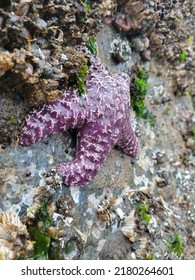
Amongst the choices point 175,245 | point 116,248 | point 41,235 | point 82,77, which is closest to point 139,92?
point 82,77

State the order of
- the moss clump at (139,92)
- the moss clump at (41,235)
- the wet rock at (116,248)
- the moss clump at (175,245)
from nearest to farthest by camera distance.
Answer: the moss clump at (41,235)
the wet rock at (116,248)
the moss clump at (175,245)
the moss clump at (139,92)

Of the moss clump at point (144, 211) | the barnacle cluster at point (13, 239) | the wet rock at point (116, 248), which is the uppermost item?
the barnacle cluster at point (13, 239)

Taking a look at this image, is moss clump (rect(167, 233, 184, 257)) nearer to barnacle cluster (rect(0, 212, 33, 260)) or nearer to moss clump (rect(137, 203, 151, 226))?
moss clump (rect(137, 203, 151, 226))

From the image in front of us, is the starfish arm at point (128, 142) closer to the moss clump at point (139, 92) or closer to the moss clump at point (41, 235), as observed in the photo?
the moss clump at point (139, 92)

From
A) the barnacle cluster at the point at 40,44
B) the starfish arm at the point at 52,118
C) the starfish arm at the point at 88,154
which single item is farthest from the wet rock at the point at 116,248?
the barnacle cluster at the point at 40,44
